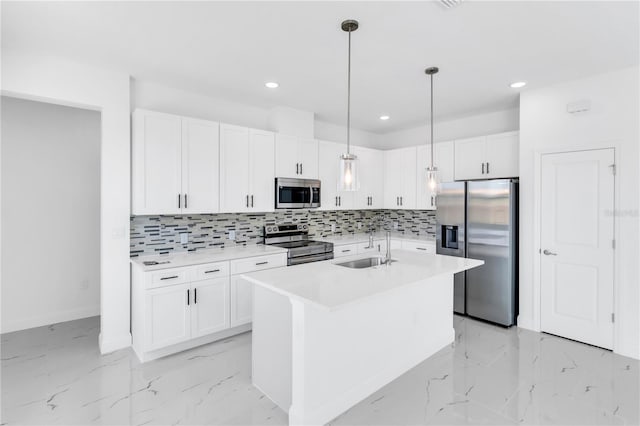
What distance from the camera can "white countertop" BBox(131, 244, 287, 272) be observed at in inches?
128

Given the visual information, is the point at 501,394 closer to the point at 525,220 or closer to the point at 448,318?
the point at 448,318

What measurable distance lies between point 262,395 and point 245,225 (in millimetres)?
2340

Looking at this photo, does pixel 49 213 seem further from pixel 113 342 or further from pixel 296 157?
pixel 296 157

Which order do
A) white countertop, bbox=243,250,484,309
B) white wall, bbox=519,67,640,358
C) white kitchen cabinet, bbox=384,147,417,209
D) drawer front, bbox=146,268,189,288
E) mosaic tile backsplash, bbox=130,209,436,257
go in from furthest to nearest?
1. white kitchen cabinet, bbox=384,147,417,209
2. mosaic tile backsplash, bbox=130,209,436,257
3. white wall, bbox=519,67,640,358
4. drawer front, bbox=146,268,189,288
5. white countertop, bbox=243,250,484,309

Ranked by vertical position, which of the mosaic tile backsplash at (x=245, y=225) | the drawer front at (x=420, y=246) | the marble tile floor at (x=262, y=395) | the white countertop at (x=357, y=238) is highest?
the mosaic tile backsplash at (x=245, y=225)

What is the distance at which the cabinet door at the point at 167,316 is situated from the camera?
A: 3092 millimetres

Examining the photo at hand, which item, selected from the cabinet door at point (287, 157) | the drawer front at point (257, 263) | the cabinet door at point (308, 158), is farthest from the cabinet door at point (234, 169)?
the cabinet door at point (308, 158)

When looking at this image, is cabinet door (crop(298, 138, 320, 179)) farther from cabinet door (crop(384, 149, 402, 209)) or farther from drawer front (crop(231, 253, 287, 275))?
cabinet door (crop(384, 149, 402, 209))

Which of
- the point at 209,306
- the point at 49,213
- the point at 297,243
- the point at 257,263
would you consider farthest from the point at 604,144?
the point at 49,213

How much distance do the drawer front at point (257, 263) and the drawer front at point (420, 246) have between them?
2112 millimetres

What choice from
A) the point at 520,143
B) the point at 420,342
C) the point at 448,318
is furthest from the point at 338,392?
the point at 520,143

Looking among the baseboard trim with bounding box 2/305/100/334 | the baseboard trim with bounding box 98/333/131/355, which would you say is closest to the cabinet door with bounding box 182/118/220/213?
the baseboard trim with bounding box 98/333/131/355

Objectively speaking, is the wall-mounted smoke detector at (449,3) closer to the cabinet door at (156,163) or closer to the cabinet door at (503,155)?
the cabinet door at (503,155)

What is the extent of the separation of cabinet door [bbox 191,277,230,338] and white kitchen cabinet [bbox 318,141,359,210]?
6.65 ft
